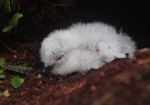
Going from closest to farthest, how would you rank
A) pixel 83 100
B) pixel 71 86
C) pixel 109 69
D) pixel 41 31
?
1. pixel 83 100
2. pixel 109 69
3. pixel 71 86
4. pixel 41 31

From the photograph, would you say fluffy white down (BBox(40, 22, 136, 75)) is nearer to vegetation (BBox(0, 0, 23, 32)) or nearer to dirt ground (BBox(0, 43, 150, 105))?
dirt ground (BBox(0, 43, 150, 105))

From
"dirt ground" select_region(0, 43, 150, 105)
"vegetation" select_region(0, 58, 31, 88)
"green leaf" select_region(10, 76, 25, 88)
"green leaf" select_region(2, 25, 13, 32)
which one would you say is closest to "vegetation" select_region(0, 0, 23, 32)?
"green leaf" select_region(2, 25, 13, 32)

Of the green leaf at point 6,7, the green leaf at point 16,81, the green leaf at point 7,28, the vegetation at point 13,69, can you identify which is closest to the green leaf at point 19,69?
the vegetation at point 13,69

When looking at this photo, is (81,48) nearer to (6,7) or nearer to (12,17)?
(12,17)

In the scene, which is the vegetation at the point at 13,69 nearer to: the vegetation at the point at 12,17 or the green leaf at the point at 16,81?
the green leaf at the point at 16,81

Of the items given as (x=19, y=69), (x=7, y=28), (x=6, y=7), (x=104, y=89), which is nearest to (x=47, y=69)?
(x=19, y=69)

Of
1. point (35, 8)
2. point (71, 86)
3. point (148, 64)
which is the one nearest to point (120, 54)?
point (71, 86)

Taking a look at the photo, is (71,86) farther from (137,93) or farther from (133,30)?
(133,30)
